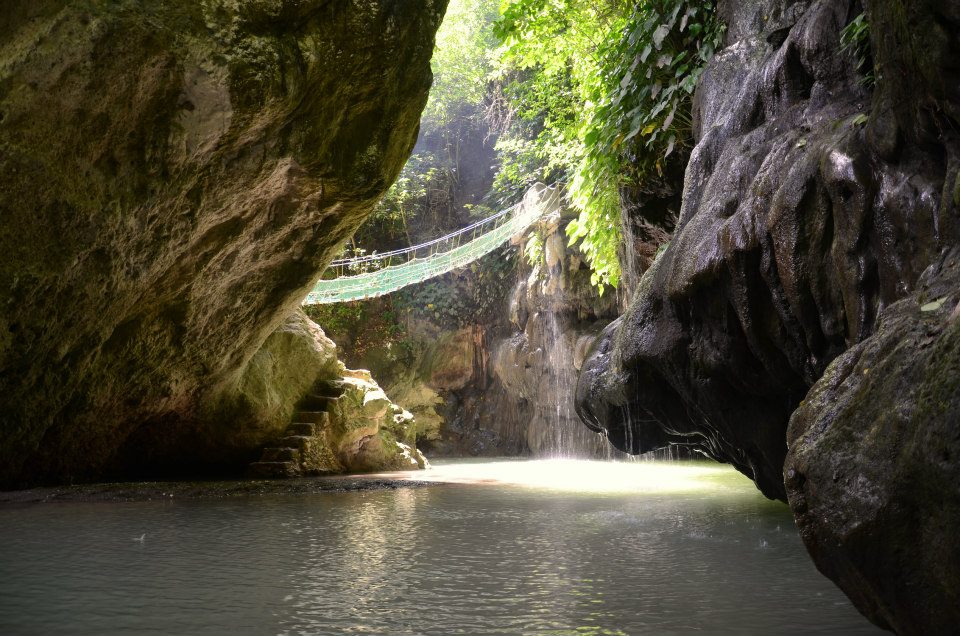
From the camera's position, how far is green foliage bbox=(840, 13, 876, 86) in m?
4.02

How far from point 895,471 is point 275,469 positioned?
294 inches

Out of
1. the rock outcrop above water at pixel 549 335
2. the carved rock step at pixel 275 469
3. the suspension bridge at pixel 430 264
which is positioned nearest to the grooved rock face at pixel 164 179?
the carved rock step at pixel 275 469

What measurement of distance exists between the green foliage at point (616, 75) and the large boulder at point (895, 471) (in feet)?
15.7

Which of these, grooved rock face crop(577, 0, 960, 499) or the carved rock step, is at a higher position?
grooved rock face crop(577, 0, 960, 499)

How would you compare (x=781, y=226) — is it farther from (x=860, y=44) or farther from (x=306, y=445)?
(x=306, y=445)

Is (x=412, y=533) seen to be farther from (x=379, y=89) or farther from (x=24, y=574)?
(x=379, y=89)

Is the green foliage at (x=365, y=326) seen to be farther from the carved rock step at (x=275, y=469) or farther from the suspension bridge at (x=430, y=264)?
the carved rock step at (x=275, y=469)

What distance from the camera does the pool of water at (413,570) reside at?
7.70ft

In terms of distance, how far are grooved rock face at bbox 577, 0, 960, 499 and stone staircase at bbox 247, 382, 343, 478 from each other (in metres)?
3.75

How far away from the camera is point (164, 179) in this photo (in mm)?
4621

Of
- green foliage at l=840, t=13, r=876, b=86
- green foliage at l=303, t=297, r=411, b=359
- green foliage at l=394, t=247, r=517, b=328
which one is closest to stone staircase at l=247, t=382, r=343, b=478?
green foliage at l=840, t=13, r=876, b=86

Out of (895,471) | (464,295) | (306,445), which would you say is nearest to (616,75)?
(306,445)

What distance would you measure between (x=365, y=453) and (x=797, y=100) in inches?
272

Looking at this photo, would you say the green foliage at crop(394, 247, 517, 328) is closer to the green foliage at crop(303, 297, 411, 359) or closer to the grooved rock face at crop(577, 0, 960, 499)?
the green foliage at crop(303, 297, 411, 359)
